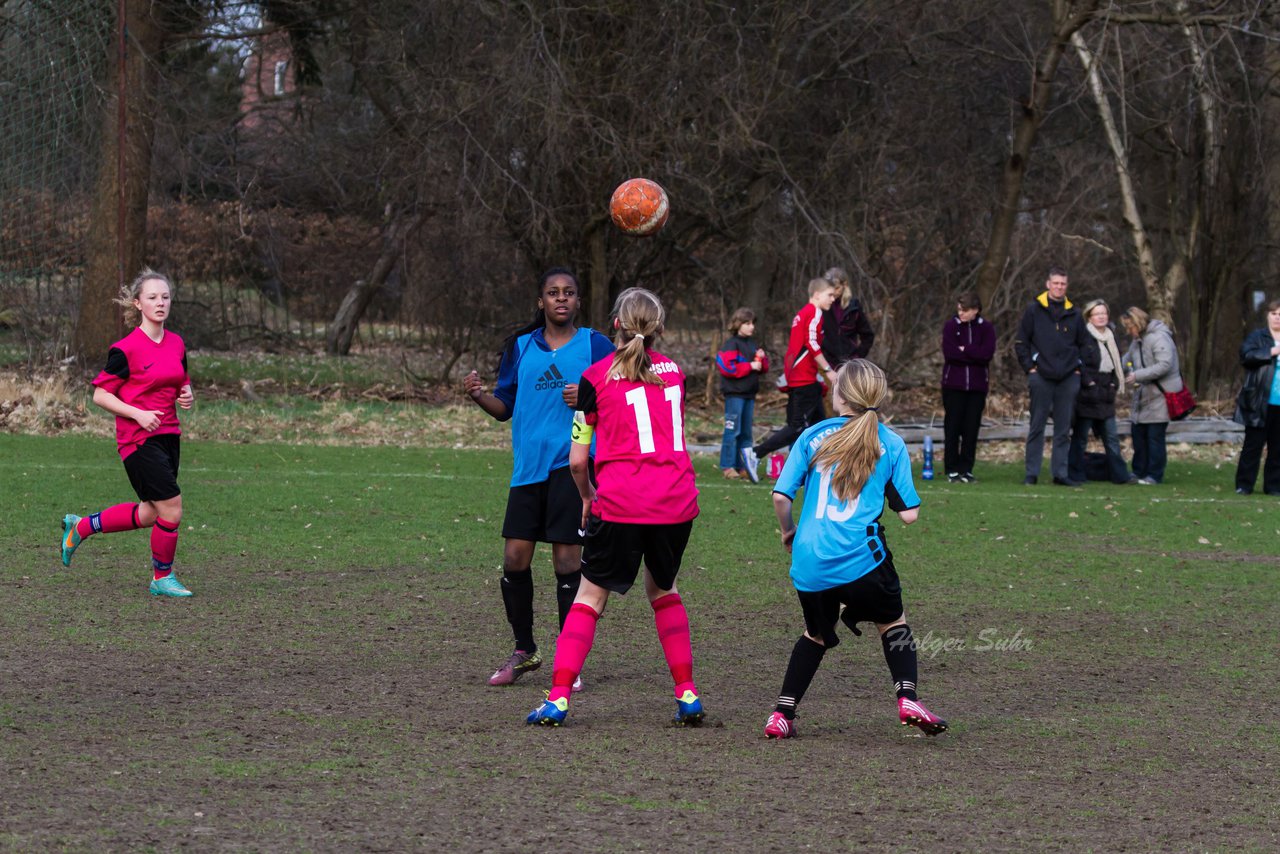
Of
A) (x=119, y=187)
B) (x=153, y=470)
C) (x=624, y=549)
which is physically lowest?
(x=153, y=470)

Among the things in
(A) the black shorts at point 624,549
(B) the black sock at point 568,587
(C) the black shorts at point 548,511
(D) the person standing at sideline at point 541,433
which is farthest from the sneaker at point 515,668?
(A) the black shorts at point 624,549

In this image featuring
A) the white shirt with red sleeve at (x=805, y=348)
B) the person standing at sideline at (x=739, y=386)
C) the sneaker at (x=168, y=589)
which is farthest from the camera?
the person standing at sideline at (x=739, y=386)

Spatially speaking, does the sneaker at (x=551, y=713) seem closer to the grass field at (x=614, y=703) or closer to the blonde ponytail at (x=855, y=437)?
the grass field at (x=614, y=703)

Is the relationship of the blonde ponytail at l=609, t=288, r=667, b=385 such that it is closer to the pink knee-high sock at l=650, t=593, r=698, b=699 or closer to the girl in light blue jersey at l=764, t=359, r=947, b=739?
the girl in light blue jersey at l=764, t=359, r=947, b=739

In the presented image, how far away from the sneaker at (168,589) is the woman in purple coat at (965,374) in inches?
344

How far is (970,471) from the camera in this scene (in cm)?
1568

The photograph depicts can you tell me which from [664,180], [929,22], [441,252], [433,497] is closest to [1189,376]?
[929,22]

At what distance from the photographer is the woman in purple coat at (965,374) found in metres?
15.3

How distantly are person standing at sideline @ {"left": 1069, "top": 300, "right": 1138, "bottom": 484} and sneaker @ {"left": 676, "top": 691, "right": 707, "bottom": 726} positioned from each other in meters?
10.4

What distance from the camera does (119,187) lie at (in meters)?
21.1

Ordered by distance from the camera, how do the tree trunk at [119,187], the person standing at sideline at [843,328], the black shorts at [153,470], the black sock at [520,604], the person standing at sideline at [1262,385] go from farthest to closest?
the tree trunk at [119,187]
the person standing at sideline at [1262,385]
the person standing at sideline at [843,328]
the black shorts at [153,470]
the black sock at [520,604]

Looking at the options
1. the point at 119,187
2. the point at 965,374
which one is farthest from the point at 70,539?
the point at 119,187

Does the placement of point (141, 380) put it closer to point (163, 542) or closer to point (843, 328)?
point (163, 542)

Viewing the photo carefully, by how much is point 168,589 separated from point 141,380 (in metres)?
1.17
